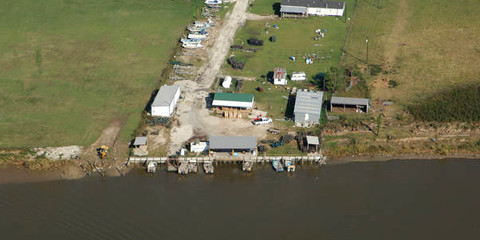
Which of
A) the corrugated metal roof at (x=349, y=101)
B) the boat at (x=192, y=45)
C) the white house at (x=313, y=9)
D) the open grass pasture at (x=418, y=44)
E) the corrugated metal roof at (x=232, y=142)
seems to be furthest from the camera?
the white house at (x=313, y=9)

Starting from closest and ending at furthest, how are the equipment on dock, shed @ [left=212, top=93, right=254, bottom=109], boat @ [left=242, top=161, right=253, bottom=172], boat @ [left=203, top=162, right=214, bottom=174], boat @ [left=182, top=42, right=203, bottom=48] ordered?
boat @ [left=203, top=162, right=214, bottom=174] < boat @ [left=242, top=161, right=253, bottom=172] < the equipment on dock < shed @ [left=212, top=93, right=254, bottom=109] < boat @ [left=182, top=42, right=203, bottom=48]

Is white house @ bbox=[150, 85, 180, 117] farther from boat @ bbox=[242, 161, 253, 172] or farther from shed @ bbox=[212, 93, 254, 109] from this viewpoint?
boat @ bbox=[242, 161, 253, 172]

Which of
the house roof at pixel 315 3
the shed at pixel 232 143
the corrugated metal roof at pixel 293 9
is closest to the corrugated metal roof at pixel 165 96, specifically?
the shed at pixel 232 143

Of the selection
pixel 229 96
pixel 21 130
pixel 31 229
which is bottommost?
pixel 31 229

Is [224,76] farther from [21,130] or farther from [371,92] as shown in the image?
[21,130]

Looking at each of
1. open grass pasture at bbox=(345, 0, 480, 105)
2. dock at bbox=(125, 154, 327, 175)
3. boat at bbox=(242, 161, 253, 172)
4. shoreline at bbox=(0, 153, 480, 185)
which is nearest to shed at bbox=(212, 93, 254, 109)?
dock at bbox=(125, 154, 327, 175)

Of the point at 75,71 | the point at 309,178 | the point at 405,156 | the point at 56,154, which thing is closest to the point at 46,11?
the point at 75,71

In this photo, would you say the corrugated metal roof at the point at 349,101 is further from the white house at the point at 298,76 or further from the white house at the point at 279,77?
the white house at the point at 279,77
